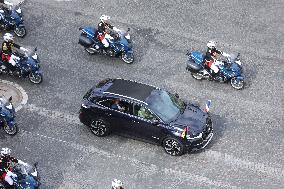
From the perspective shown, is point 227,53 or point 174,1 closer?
point 227,53

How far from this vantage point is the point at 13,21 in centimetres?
2361

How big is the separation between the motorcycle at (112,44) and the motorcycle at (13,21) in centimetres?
289

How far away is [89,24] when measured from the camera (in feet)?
82.6

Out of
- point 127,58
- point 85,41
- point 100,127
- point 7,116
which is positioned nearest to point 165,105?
point 100,127

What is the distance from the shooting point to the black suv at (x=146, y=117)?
1823 cm

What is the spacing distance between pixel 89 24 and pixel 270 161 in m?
11.0

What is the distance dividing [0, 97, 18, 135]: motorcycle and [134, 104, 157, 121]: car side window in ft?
13.7

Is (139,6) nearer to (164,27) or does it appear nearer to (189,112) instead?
(164,27)

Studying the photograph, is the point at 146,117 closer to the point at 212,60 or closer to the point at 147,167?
the point at 147,167

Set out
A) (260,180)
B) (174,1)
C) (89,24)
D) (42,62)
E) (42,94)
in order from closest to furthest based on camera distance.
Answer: (260,180) < (42,94) < (42,62) < (89,24) < (174,1)

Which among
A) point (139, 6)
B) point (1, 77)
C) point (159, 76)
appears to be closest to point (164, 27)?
point (139, 6)

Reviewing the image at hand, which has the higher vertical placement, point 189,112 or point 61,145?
point 189,112

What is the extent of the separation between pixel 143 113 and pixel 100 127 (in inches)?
66.1

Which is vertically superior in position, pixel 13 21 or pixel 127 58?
pixel 127 58
